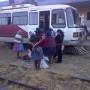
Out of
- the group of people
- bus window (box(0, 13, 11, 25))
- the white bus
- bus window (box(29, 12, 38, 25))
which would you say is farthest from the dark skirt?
bus window (box(0, 13, 11, 25))

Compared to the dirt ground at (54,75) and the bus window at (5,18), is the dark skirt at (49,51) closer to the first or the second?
the dirt ground at (54,75)

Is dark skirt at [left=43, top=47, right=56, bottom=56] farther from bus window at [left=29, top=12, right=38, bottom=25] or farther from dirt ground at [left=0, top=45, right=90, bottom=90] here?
bus window at [left=29, top=12, right=38, bottom=25]

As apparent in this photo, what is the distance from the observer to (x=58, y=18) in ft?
60.7

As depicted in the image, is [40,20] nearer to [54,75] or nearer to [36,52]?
[36,52]

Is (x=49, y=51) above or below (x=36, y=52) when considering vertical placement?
below

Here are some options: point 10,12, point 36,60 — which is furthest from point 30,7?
point 36,60

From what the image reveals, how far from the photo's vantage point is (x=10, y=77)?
11883mm

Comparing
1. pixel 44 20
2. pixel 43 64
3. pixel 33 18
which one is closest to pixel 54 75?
pixel 43 64

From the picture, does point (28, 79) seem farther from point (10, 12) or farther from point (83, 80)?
point (10, 12)

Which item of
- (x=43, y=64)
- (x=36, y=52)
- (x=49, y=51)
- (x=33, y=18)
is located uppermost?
(x=33, y=18)

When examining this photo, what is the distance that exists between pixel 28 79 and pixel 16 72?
163 cm

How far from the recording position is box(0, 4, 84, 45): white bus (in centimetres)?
1808

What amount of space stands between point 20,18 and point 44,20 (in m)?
2.34

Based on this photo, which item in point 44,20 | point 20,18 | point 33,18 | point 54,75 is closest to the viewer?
point 54,75
